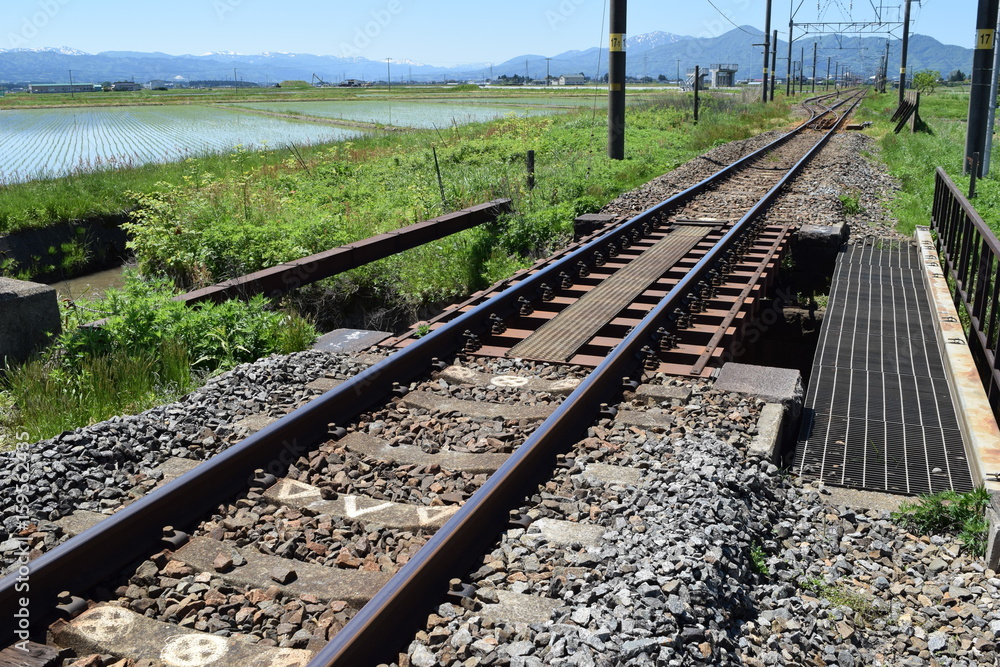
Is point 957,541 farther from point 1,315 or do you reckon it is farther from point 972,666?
point 1,315

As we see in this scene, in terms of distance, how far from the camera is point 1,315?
20.5 ft

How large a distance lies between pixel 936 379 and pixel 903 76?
5295cm

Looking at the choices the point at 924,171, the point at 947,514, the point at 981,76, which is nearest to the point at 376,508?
the point at 947,514

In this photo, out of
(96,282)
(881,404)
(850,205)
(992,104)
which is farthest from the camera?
(992,104)

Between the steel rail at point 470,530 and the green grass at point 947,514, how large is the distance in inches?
72.9

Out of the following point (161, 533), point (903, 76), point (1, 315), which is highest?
point (903, 76)

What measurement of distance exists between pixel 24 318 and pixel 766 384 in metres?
5.47

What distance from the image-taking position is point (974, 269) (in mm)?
8195

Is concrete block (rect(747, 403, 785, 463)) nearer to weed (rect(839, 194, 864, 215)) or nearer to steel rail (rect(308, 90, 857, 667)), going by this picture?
steel rail (rect(308, 90, 857, 667))

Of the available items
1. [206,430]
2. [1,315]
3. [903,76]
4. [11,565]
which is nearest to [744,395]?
[206,430]

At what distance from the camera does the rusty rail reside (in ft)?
20.7

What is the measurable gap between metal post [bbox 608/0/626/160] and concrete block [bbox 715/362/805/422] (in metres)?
14.0

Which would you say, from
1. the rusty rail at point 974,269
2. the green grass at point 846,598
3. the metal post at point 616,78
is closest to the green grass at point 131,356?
the green grass at point 846,598

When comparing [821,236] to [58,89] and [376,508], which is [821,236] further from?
[58,89]
